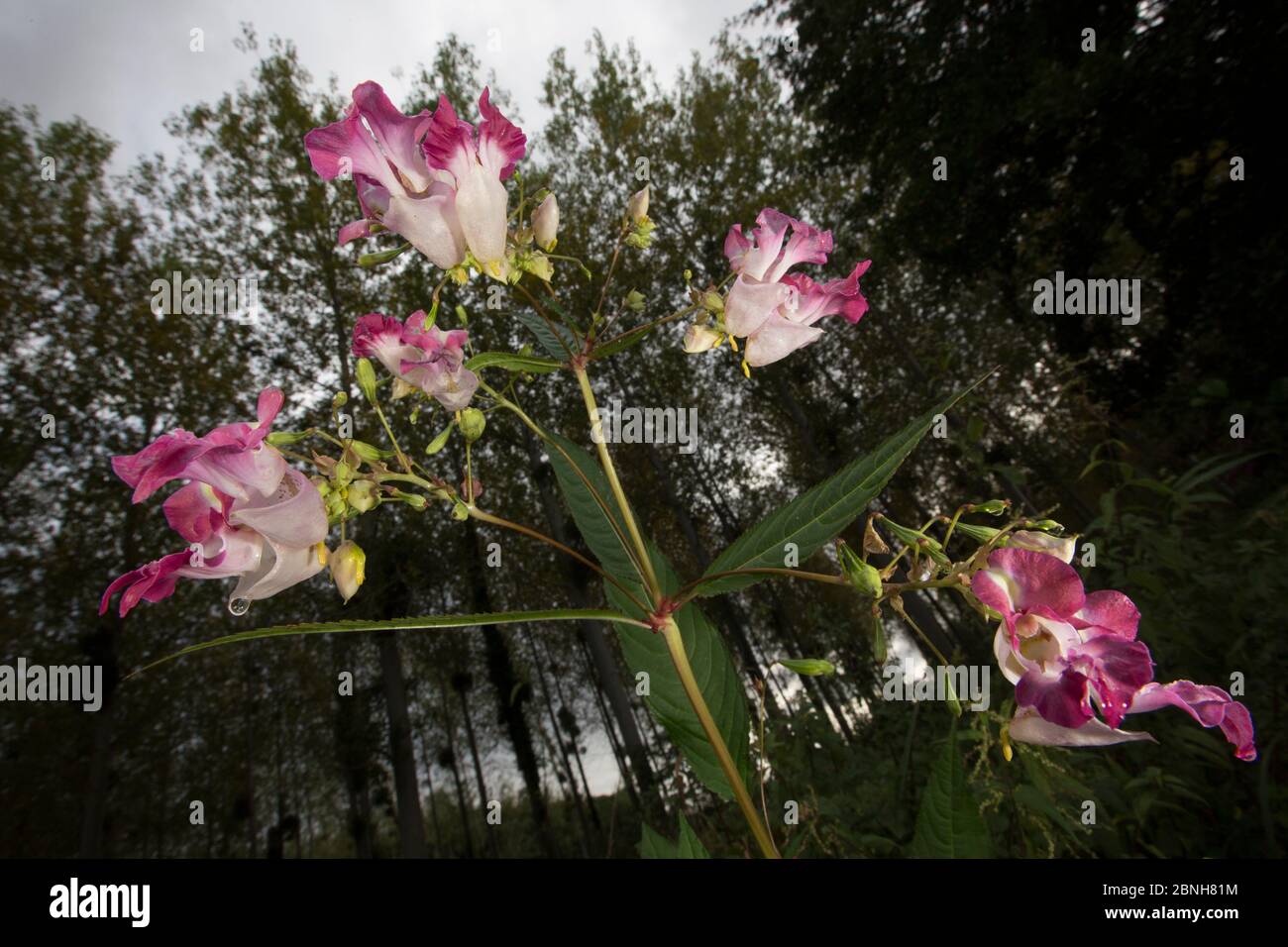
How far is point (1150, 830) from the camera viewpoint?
1.90 meters

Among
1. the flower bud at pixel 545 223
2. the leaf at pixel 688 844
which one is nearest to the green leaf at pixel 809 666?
the leaf at pixel 688 844

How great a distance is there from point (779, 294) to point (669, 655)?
504 mm

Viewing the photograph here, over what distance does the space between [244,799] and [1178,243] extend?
22.8m

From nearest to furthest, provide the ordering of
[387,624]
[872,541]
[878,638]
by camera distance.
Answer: [387,624]
[878,638]
[872,541]

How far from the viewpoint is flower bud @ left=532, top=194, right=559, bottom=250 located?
0.87 meters

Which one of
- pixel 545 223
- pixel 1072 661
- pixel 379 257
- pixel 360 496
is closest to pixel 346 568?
pixel 360 496

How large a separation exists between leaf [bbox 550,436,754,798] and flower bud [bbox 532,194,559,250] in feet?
0.94

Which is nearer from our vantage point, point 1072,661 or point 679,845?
point 1072,661

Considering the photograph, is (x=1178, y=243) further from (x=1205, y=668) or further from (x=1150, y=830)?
(x=1150, y=830)

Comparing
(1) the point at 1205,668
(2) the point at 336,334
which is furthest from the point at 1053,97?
(2) the point at 336,334

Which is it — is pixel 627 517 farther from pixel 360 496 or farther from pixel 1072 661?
pixel 1072 661

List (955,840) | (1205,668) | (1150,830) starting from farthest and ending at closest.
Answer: (1205,668) < (1150,830) < (955,840)

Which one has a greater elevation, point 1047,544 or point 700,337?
point 700,337

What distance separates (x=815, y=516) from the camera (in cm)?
72
